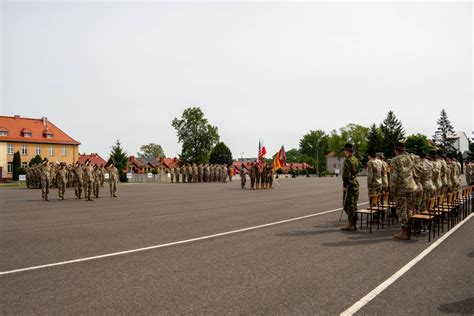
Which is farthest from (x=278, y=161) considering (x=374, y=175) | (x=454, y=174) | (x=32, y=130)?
(x=32, y=130)

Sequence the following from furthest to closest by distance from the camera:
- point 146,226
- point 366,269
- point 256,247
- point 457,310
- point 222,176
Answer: point 222,176
point 146,226
point 256,247
point 366,269
point 457,310

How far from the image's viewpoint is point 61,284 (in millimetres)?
5824

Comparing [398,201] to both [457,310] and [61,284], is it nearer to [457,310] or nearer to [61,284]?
[457,310]

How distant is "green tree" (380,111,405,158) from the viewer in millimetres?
99188

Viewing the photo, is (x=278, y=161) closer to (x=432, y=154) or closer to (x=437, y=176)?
(x=432, y=154)

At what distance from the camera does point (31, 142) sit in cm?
7312

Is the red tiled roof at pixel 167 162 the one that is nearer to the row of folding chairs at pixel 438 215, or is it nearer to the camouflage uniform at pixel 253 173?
the camouflage uniform at pixel 253 173

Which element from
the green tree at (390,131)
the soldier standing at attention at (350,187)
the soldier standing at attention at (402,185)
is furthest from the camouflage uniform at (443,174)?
the green tree at (390,131)

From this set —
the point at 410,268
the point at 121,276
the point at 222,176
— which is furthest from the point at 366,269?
the point at 222,176

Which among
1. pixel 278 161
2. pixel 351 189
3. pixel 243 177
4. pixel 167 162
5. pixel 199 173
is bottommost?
pixel 243 177

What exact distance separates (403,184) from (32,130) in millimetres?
79990

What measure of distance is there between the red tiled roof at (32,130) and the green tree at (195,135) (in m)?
23.3

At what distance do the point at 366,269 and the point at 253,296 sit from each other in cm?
244

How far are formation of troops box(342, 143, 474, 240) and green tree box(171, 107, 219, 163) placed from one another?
257ft
